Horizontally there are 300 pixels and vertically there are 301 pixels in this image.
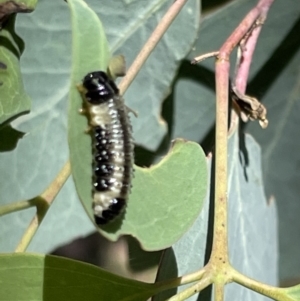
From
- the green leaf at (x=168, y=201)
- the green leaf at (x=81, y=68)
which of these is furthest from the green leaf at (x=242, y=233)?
the green leaf at (x=81, y=68)

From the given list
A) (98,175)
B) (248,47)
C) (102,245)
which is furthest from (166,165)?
(102,245)

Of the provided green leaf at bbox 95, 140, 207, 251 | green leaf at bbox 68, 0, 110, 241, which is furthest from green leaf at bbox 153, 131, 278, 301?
green leaf at bbox 68, 0, 110, 241

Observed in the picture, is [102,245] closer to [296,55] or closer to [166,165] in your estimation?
[296,55]

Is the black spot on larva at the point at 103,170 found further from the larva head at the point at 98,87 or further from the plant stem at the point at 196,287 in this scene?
the plant stem at the point at 196,287

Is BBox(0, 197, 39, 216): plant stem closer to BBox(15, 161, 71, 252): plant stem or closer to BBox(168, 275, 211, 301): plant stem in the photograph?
BBox(15, 161, 71, 252): plant stem

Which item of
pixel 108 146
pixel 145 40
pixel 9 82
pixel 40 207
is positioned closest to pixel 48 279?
pixel 40 207
